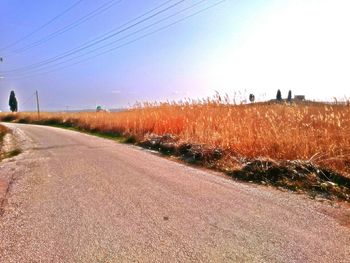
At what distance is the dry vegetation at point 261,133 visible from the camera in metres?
7.98

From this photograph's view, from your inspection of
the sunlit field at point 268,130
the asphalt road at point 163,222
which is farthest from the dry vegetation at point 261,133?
the asphalt road at point 163,222

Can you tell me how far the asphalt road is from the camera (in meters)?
4.05

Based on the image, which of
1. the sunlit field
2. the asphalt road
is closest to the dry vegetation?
the sunlit field

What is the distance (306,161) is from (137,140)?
9363mm

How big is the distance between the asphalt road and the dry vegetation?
4.90ft

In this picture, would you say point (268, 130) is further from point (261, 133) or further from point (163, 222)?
point (163, 222)

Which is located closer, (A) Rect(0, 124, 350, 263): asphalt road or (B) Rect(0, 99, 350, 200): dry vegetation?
(A) Rect(0, 124, 350, 263): asphalt road

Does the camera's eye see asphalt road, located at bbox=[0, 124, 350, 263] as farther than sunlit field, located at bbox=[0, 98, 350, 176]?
No

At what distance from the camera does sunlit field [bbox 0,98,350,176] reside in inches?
314

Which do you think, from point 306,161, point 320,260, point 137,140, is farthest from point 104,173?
point 137,140

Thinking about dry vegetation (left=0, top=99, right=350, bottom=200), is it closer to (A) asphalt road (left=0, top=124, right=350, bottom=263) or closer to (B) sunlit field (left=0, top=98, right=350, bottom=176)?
(B) sunlit field (left=0, top=98, right=350, bottom=176)

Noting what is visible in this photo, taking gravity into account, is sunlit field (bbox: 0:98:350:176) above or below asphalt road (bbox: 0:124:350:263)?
above

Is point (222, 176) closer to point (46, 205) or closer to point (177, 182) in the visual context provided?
point (177, 182)

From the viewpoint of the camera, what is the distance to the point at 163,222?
5.06 m
